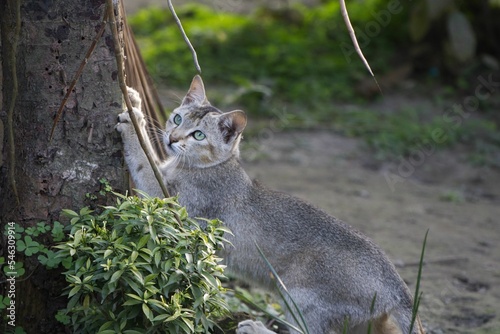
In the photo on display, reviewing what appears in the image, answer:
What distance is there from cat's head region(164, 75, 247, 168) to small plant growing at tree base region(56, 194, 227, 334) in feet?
3.75

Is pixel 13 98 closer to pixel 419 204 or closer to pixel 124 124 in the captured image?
pixel 124 124

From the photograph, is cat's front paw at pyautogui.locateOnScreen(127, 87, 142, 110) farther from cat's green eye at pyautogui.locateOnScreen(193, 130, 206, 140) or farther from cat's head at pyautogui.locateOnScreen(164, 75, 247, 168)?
cat's green eye at pyautogui.locateOnScreen(193, 130, 206, 140)

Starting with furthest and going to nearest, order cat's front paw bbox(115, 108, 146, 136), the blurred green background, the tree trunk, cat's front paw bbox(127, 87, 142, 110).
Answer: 1. the blurred green background
2. cat's front paw bbox(127, 87, 142, 110)
3. cat's front paw bbox(115, 108, 146, 136)
4. the tree trunk

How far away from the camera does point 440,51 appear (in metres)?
11.1

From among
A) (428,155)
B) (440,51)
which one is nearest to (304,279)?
(428,155)

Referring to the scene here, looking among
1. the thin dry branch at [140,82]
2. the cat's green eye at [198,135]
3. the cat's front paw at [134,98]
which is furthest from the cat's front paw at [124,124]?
the cat's green eye at [198,135]

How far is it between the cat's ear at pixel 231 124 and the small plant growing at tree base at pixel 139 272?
1.26 metres

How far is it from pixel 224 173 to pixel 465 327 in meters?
2.07

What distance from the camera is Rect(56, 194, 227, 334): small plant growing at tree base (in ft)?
11.2

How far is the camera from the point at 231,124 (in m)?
4.84

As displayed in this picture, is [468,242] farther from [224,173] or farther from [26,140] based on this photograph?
[26,140]

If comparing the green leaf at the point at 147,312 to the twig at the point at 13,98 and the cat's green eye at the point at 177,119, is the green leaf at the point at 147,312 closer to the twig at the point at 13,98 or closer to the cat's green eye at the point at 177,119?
the twig at the point at 13,98

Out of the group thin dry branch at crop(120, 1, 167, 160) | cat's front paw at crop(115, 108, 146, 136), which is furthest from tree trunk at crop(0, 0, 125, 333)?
thin dry branch at crop(120, 1, 167, 160)

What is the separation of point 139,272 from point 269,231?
1.37m
